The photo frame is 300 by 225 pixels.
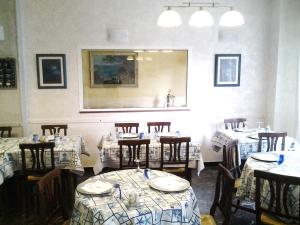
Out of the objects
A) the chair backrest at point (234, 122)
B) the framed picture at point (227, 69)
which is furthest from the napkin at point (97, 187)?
the framed picture at point (227, 69)

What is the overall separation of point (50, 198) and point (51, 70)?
120 inches

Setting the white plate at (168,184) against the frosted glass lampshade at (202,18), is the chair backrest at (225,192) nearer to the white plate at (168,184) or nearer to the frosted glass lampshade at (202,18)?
the white plate at (168,184)

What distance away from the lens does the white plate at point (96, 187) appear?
2.33m

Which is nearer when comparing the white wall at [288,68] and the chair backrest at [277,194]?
the chair backrest at [277,194]

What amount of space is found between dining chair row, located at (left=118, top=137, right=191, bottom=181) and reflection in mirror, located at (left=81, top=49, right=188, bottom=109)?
1764 mm

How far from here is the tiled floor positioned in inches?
136

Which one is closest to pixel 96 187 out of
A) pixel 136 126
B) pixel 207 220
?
pixel 207 220

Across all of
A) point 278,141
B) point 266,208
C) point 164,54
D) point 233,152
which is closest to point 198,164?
point 233,152

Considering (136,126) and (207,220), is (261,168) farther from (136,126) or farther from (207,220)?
(136,126)

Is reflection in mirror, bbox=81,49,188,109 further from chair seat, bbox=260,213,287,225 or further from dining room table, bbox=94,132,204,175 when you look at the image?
chair seat, bbox=260,213,287,225

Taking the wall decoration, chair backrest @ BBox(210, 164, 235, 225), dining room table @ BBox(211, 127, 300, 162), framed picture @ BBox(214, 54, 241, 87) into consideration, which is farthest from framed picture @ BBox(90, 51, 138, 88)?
chair backrest @ BBox(210, 164, 235, 225)

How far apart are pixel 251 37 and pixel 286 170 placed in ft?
10.3

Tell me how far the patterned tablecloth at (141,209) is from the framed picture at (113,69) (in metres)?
3.25

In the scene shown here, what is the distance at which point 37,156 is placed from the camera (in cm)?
348
